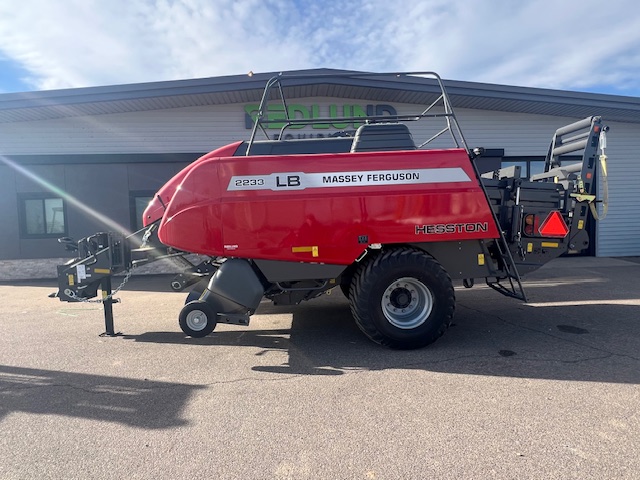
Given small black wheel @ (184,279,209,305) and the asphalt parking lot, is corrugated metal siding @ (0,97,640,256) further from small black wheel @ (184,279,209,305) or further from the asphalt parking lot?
small black wheel @ (184,279,209,305)

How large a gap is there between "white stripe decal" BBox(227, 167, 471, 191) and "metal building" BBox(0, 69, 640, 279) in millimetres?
6635

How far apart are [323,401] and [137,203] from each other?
9.70 meters

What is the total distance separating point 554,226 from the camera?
15.8 ft

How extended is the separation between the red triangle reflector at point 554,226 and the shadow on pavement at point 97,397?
4.38 metres

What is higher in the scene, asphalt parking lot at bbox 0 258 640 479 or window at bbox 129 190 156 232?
window at bbox 129 190 156 232

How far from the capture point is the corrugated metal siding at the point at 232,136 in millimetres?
11016

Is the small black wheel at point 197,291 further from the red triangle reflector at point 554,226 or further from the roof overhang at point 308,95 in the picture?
the roof overhang at point 308,95

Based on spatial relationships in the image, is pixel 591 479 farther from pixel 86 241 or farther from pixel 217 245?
pixel 86 241

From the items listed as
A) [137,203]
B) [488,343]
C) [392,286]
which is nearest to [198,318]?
[392,286]

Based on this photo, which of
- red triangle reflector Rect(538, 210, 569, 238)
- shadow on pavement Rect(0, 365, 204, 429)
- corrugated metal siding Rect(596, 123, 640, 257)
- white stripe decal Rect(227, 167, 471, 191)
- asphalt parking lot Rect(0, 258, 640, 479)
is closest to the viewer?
asphalt parking lot Rect(0, 258, 640, 479)

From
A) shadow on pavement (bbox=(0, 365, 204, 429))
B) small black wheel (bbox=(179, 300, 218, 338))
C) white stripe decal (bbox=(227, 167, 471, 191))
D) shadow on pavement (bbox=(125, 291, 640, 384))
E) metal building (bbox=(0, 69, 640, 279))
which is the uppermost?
metal building (bbox=(0, 69, 640, 279))

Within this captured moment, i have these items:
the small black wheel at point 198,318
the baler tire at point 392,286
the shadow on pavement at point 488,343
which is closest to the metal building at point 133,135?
the shadow on pavement at point 488,343

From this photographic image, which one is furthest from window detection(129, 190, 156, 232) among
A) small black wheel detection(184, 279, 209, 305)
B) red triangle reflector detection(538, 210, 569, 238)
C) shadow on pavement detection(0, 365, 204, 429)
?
red triangle reflector detection(538, 210, 569, 238)

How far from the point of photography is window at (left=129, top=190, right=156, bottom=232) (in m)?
11.0
